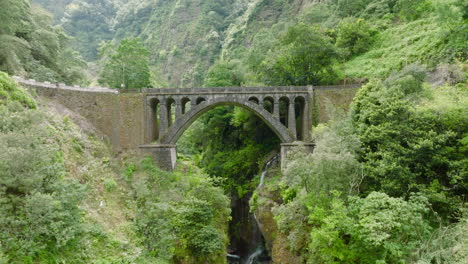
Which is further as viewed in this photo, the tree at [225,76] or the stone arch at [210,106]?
the tree at [225,76]

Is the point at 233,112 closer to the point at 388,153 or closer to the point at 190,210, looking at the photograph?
the point at 190,210

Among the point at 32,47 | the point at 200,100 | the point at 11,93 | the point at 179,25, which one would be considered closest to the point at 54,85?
the point at 11,93

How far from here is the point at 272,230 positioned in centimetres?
2152

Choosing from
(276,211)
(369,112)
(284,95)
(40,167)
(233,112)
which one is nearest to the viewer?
(40,167)

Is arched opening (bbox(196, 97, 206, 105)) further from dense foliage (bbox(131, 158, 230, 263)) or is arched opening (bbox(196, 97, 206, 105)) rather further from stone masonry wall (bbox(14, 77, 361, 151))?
dense foliage (bbox(131, 158, 230, 263))

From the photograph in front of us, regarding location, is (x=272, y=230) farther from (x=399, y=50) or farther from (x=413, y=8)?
(x=413, y=8)

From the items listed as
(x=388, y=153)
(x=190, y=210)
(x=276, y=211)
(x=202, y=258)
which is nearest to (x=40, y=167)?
(x=190, y=210)

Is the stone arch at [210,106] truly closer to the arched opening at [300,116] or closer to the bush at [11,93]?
the arched opening at [300,116]

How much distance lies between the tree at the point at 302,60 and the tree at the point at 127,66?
1555 cm

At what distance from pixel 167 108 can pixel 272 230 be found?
13921 millimetres

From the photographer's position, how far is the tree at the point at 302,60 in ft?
96.2

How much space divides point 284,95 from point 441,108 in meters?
14.6

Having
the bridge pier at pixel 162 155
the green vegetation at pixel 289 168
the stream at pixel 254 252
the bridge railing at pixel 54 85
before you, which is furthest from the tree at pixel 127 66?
the stream at pixel 254 252

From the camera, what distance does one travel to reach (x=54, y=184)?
1212 centimetres
